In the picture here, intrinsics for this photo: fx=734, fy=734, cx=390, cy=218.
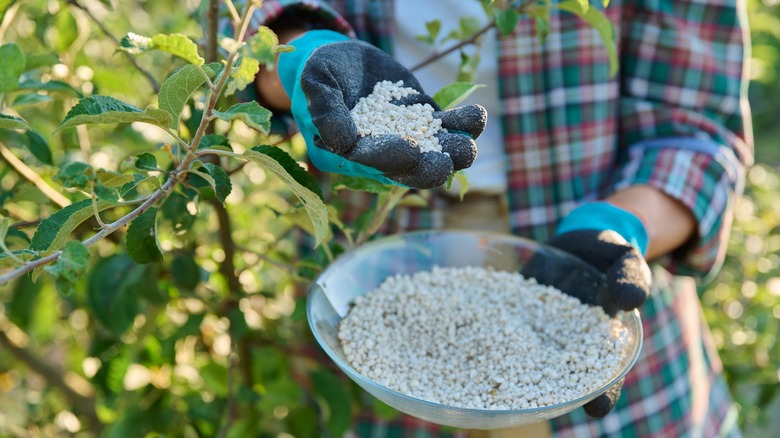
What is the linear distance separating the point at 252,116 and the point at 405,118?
0.18 meters

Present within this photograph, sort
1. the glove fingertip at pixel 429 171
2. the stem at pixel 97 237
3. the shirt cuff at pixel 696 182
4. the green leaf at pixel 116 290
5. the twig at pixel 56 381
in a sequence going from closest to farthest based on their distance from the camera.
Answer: the stem at pixel 97 237
the glove fingertip at pixel 429 171
the green leaf at pixel 116 290
the shirt cuff at pixel 696 182
the twig at pixel 56 381

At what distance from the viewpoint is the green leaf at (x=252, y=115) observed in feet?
2.05

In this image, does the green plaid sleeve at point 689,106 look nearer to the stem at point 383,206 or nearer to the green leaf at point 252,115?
the stem at point 383,206

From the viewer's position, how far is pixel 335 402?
3.69ft

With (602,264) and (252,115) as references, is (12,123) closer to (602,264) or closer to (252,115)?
(252,115)

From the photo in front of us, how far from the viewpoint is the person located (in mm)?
1123

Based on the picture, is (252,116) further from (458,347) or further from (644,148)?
(644,148)

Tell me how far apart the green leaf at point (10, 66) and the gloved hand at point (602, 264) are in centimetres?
67

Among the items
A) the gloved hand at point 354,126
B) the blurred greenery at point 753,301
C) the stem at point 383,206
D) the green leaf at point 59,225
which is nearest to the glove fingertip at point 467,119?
the gloved hand at point 354,126

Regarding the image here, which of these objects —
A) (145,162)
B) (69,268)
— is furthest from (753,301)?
(69,268)

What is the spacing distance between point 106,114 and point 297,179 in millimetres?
178

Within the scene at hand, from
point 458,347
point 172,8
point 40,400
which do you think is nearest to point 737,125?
point 458,347

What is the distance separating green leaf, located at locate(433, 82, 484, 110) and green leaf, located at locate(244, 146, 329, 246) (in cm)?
19

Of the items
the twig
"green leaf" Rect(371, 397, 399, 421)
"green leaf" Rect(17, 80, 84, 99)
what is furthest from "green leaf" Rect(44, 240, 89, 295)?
the twig
